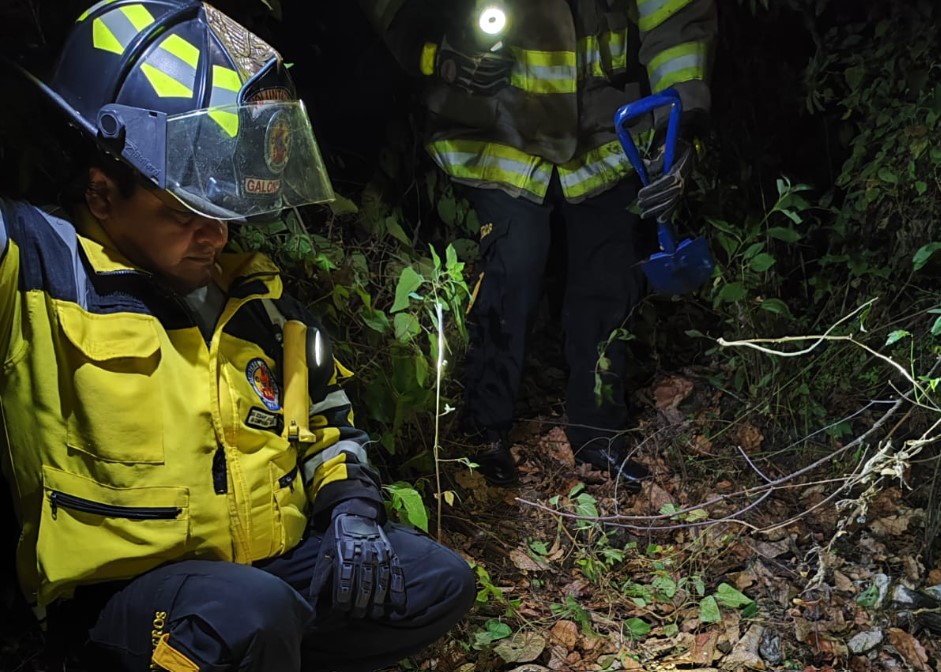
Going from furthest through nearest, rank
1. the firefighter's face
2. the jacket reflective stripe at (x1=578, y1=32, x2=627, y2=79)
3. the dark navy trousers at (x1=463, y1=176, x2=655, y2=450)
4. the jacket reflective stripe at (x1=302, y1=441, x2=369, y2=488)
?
the dark navy trousers at (x1=463, y1=176, x2=655, y2=450) → the jacket reflective stripe at (x1=578, y1=32, x2=627, y2=79) → the jacket reflective stripe at (x1=302, y1=441, x2=369, y2=488) → the firefighter's face

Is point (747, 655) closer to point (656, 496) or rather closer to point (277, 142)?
point (656, 496)

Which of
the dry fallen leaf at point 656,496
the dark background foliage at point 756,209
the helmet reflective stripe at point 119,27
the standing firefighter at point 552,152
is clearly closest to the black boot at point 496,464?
the standing firefighter at point 552,152

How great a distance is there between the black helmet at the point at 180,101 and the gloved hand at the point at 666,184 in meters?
1.34

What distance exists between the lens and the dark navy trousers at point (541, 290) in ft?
9.30

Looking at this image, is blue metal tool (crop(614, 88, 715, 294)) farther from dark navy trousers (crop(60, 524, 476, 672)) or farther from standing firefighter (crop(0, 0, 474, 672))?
dark navy trousers (crop(60, 524, 476, 672))

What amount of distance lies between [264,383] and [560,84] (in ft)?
5.14

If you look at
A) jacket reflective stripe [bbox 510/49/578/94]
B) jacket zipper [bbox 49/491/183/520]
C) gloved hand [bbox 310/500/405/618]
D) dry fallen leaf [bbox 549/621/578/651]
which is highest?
jacket reflective stripe [bbox 510/49/578/94]

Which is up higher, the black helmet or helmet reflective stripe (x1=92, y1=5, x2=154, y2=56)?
helmet reflective stripe (x1=92, y1=5, x2=154, y2=56)

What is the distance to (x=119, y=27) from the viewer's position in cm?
152

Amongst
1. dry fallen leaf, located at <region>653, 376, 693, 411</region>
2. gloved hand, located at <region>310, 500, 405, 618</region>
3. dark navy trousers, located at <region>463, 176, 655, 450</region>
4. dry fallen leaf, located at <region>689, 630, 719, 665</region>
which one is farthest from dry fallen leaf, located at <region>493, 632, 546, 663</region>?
dry fallen leaf, located at <region>653, 376, 693, 411</region>

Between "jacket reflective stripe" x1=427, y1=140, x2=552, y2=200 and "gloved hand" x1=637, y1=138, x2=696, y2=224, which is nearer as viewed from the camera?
"gloved hand" x1=637, y1=138, x2=696, y2=224

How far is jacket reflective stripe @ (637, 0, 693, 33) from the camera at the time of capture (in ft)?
8.57

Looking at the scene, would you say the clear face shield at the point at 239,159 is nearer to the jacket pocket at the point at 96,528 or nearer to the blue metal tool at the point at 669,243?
the jacket pocket at the point at 96,528

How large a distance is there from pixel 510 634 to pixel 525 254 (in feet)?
4.31
